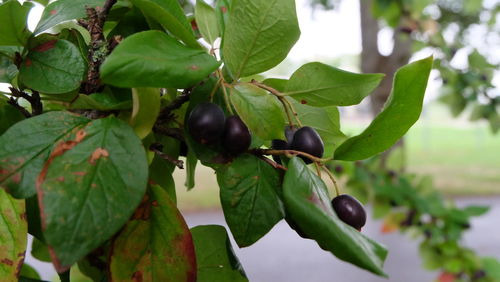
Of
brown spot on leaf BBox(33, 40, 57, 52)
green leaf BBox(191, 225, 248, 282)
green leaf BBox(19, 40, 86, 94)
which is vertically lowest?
green leaf BBox(191, 225, 248, 282)

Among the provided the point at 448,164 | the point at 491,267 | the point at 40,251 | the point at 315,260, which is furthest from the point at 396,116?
the point at 448,164

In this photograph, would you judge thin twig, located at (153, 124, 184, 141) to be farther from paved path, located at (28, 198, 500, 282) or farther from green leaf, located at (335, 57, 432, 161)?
paved path, located at (28, 198, 500, 282)

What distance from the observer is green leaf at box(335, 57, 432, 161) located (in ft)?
0.74

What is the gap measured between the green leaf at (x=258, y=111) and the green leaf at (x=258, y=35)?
1 centimetres

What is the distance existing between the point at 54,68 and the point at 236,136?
102 millimetres

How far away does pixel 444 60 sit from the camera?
1.21 meters

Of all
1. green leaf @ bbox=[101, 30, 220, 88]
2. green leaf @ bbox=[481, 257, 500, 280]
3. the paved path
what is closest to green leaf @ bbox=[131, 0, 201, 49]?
green leaf @ bbox=[101, 30, 220, 88]

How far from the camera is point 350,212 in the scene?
9.1 inches

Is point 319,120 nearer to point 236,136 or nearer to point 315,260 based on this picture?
point 236,136

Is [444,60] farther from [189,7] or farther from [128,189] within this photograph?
[128,189]

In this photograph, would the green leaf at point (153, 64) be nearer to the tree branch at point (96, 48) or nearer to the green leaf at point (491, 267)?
the tree branch at point (96, 48)

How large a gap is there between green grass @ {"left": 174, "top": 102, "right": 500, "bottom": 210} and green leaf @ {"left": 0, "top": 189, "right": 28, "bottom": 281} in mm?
2484

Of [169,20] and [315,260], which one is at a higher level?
[169,20]

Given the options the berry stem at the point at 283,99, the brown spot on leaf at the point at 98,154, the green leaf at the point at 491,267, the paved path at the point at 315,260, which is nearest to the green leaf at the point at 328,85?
the berry stem at the point at 283,99
